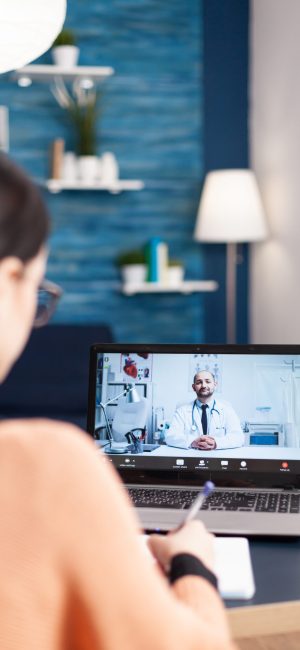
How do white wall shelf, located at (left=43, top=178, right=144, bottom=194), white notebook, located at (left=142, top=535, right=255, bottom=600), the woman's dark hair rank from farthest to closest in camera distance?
white wall shelf, located at (left=43, top=178, right=144, bottom=194)
white notebook, located at (left=142, top=535, right=255, bottom=600)
the woman's dark hair

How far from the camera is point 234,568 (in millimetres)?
1312

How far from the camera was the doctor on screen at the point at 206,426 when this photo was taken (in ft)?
5.73

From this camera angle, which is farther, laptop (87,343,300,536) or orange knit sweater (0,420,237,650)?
laptop (87,343,300,536)

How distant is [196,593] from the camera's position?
860 mm

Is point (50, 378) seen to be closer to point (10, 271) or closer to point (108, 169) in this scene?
point (108, 169)

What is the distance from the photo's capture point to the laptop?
173cm

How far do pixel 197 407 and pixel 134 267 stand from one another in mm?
2841

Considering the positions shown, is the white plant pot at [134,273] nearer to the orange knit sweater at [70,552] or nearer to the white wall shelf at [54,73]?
the white wall shelf at [54,73]

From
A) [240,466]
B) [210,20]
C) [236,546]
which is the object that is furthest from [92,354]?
[210,20]

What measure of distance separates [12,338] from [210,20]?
4.43m

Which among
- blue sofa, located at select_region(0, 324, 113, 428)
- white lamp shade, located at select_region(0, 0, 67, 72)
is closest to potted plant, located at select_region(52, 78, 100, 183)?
blue sofa, located at select_region(0, 324, 113, 428)

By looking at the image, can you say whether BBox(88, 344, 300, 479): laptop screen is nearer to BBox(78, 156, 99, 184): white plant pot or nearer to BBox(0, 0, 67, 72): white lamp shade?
BBox(0, 0, 67, 72): white lamp shade

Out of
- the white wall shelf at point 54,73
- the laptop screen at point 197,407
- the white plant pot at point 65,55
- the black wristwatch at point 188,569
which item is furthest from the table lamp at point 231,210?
the black wristwatch at point 188,569

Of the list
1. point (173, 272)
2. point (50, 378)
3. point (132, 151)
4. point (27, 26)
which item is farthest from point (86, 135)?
point (27, 26)
